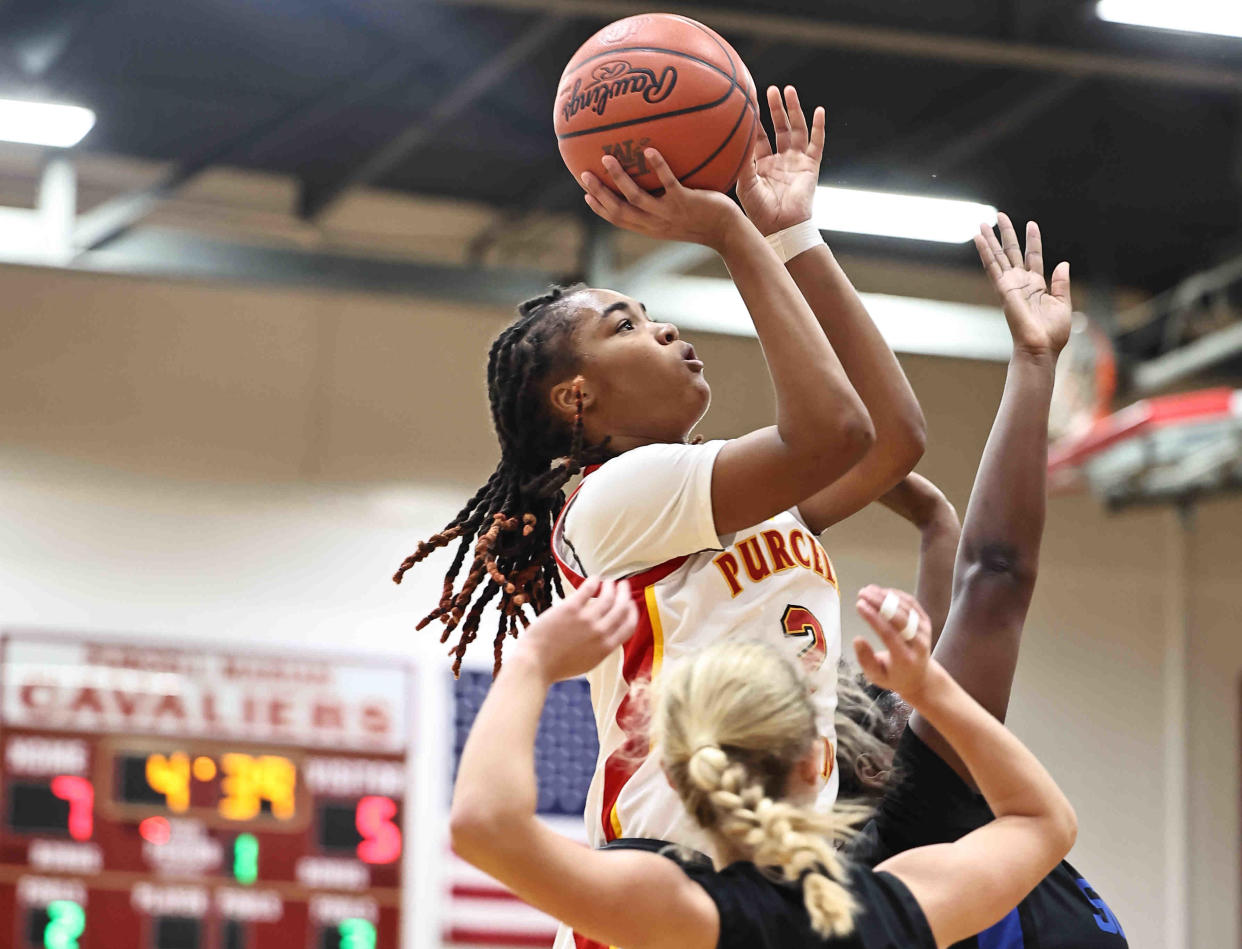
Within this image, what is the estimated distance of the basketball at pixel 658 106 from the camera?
7.99 feet

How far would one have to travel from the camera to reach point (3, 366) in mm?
8516

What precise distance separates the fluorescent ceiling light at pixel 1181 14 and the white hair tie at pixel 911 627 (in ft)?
16.1

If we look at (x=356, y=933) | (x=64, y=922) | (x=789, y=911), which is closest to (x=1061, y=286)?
(x=789, y=911)

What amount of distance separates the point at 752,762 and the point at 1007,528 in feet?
2.53

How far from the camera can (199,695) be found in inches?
306

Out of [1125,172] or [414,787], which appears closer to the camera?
[414,787]

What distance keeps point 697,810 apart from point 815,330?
65cm

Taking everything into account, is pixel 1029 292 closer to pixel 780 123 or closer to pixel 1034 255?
pixel 1034 255

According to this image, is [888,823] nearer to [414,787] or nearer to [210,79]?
[414,787]

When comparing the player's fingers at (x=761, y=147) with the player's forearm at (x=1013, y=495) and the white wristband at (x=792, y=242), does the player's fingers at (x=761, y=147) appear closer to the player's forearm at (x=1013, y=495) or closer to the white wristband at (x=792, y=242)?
the white wristband at (x=792, y=242)

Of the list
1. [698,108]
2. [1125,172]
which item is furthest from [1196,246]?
[698,108]

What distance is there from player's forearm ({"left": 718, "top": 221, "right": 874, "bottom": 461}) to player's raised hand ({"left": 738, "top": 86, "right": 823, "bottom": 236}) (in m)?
0.28

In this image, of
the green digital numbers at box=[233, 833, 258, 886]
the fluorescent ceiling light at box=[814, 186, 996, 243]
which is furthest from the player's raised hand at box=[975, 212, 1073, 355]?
the green digital numbers at box=[233, 833, 258, 886]

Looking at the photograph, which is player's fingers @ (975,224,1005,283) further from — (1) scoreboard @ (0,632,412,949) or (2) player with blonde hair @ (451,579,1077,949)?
(1) scoreboard @ (0,632,412,949)
